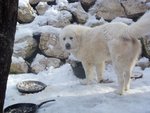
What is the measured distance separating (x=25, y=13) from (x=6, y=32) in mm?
5366

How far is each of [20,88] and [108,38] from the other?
1755mm

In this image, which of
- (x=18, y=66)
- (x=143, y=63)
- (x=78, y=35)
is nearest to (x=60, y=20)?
(x=18, y=66)

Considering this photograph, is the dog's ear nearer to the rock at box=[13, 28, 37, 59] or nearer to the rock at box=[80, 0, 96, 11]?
the rock at box=[13, 28, 37, 59]

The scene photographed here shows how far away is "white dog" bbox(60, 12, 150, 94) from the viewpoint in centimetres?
468

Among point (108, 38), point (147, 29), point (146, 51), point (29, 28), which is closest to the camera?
point (147, 29)

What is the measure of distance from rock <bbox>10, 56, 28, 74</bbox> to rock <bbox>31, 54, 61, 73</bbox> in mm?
194

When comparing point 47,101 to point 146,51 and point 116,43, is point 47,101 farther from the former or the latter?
point 146,51

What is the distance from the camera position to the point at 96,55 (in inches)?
215

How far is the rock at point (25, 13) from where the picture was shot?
774cm

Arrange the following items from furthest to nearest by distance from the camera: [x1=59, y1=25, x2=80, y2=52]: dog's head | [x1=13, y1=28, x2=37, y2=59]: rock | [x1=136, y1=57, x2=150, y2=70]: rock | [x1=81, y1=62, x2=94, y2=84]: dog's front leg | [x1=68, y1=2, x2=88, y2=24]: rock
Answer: [x1=68, y1=2, x2=88, y2=24]: rock < [x1=13, y1=28, x2=37, y2=59]: rock < [x1=136, y1=57, x2=150, y2=70]: rock < [x1=81, y1=62, x2=94, y2=84]: dog's front leg < [x1=59, y1=25, x2=80, y2=52]: dog's head

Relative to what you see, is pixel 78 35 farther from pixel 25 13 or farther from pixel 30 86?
pixel 25 13

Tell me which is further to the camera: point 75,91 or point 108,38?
point 75,91

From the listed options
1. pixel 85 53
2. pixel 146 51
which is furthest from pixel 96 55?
pixel 146 51

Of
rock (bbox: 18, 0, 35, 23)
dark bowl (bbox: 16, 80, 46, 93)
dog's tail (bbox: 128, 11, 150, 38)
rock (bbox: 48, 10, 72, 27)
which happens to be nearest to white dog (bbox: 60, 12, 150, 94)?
dog's tail (bbox: 128, 11, 150, 38)
